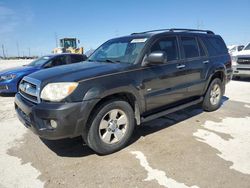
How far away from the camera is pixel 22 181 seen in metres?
2.79

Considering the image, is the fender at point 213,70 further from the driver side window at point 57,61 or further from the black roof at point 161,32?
the driver side window at point 57,61

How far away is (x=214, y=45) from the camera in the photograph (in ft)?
18.2

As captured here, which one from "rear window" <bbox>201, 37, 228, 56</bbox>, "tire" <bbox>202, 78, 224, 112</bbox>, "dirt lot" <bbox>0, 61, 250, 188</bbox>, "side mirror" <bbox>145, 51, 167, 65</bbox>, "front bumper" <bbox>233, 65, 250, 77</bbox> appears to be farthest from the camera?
"front bumper" <bbox>233, 65, 250, 77</bbox>

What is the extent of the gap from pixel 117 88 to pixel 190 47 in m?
2.33

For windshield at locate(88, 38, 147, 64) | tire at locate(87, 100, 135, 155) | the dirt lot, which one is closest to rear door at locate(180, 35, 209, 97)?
the dirt lot

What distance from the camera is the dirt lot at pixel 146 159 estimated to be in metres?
2.77

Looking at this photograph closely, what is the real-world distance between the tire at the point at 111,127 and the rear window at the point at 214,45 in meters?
2.89

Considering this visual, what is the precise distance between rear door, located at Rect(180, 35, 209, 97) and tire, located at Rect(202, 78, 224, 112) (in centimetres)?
42

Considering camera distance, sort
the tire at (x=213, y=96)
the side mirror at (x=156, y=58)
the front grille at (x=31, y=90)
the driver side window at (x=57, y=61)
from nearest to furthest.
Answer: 1. the front grille at (x=31, y=90)
2. the side mirror at (x=156, y=58)
3. the tire at (x=213, y=96)
4. the driver side window at (x=57, y=61)

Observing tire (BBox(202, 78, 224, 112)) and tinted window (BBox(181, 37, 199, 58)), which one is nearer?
tinted window (BBox(181, 37, 199, 58))

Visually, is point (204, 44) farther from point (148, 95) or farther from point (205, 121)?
point (148, 95)

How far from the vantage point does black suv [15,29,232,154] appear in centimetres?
299

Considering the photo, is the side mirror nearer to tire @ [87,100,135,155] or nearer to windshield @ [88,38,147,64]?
windshield @ [88,38,147,64]

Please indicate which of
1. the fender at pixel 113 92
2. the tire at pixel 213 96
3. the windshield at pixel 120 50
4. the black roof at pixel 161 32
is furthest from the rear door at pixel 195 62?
the fender at pixel 113 92
